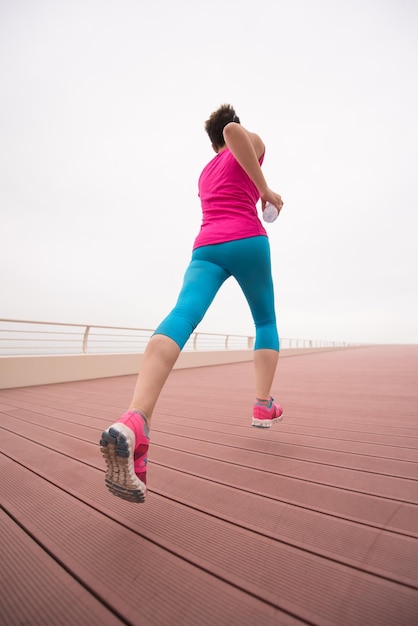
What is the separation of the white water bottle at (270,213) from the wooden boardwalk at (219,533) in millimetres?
1081

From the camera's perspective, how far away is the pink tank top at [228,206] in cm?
116

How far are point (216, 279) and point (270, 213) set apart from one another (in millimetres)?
478

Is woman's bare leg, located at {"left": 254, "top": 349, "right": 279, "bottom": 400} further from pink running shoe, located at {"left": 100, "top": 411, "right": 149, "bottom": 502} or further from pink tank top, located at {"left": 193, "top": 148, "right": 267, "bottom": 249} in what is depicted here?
pink running shoe, located at {"left": 100, "top": 411, "right": 149, "bottom": 502}

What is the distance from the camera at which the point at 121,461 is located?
683 millimetres

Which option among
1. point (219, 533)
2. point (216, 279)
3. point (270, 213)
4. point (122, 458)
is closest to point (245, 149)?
point (270, 213)

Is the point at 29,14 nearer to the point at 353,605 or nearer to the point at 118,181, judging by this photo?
the point at 118,181

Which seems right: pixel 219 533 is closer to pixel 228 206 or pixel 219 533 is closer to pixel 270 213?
pixel 228 206

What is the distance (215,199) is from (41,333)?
4.58 metres

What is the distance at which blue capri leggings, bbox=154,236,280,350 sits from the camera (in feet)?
3.17

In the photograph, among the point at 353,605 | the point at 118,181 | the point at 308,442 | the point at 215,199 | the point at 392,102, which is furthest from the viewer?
the point at 118,181

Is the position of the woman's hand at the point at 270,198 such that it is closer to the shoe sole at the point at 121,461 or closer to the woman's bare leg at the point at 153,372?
the woman's bare leg at the point at 153,372

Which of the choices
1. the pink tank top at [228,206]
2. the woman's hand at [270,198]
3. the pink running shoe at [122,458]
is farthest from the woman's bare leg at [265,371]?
the pink running shoe at [122,458]

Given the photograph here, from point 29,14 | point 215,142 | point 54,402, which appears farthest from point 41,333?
point 29,14

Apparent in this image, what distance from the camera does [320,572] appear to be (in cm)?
55
